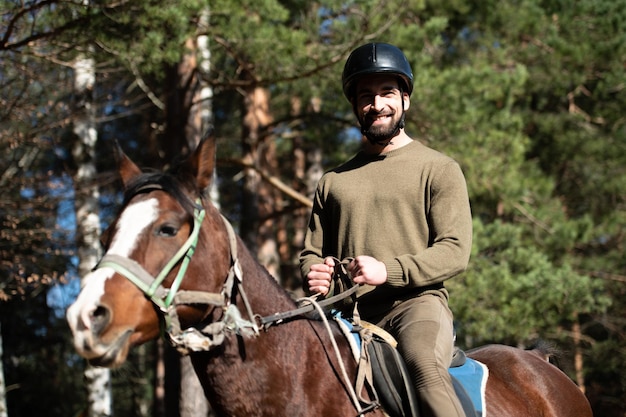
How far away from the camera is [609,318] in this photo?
18.0 m

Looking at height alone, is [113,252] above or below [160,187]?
below

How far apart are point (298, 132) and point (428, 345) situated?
11642 mm

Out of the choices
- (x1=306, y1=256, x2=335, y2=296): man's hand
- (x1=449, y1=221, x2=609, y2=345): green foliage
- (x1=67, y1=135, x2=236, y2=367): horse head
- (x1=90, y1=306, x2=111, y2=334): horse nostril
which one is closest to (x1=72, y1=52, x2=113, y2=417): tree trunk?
(x1=449, y1=221, x2=609, y2=345): green foliage

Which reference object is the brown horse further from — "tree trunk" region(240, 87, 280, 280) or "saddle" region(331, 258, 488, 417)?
"tree trunk" region(240, 87, 280, 280)

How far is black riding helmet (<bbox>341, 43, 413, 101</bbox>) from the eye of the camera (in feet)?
12.1

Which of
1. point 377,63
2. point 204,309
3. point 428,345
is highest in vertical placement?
point 377,63

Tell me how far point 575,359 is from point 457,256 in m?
16.6

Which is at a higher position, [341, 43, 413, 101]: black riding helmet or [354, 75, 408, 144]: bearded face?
[341, 43, 413, 101]: black riding helmet

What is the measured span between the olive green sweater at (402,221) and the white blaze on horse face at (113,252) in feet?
3.82

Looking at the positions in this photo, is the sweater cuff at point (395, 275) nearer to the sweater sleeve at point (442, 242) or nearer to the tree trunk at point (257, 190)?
the sweater sleeve at point (442, 242)

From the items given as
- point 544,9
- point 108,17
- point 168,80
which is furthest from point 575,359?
point 108,17

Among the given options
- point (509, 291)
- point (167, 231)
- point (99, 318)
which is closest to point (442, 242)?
point (167, 231)

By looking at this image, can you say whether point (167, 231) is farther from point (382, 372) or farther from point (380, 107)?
point (380, 107)

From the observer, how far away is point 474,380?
3676 millimetres
